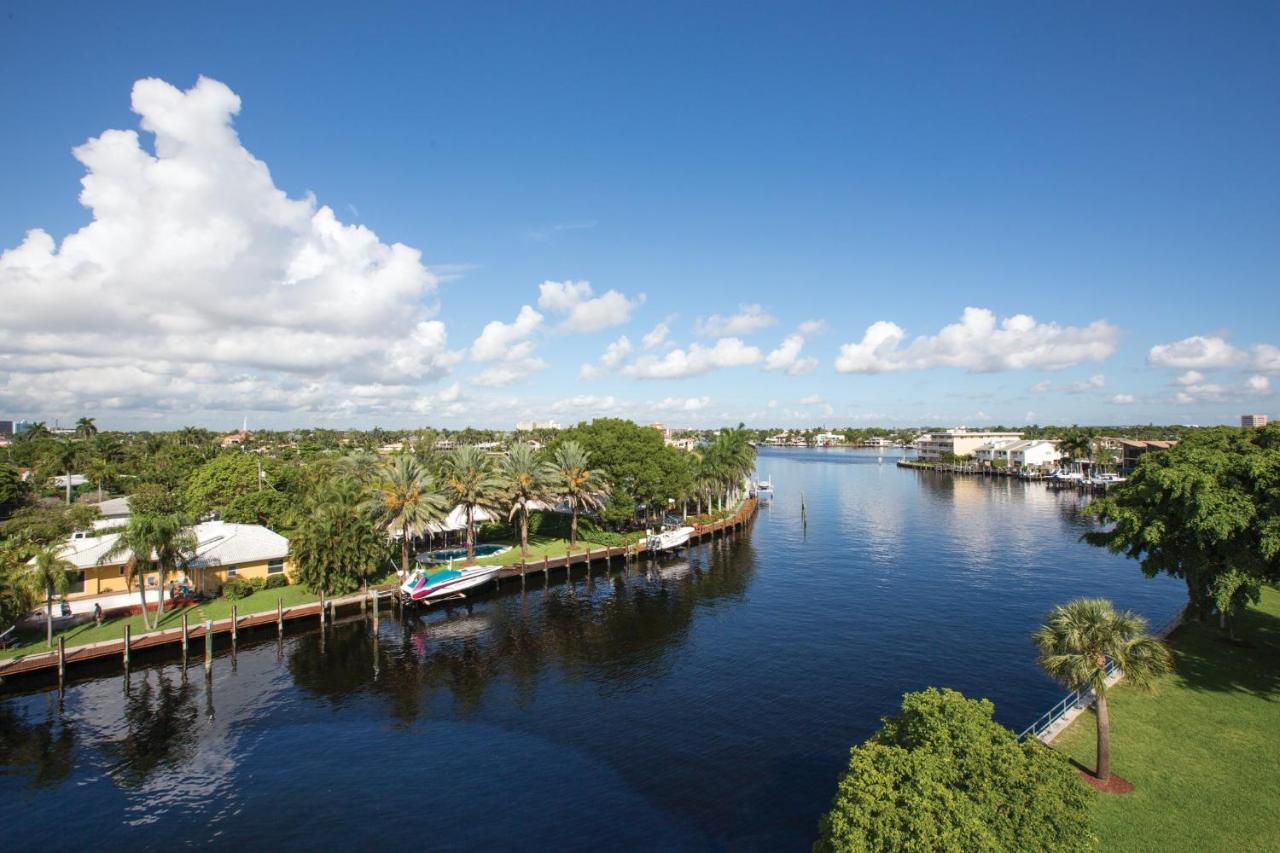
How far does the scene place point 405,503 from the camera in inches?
2251

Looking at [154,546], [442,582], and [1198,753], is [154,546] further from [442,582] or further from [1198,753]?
[1198,753]

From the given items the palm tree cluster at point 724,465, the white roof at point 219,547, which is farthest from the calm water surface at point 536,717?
the palm tree cluster at point 724,465

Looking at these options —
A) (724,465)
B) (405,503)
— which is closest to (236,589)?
(405,503)

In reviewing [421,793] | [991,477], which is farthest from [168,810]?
[991,477]

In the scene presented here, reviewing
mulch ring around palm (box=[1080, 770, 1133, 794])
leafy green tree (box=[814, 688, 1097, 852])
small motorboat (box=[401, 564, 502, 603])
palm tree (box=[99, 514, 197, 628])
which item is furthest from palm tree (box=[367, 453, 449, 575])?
mulch ring around palm (box=[1080, 770, 1133, 794])

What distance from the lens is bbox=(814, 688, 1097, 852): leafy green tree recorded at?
590 inches

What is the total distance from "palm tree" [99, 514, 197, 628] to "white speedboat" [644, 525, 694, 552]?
46194mm

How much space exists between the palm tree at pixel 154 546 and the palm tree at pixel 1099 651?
165 feet

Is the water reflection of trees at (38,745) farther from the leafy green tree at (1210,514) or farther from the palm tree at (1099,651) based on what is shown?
the leafy green tree at (1210,514)

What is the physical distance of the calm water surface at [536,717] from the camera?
24.7m

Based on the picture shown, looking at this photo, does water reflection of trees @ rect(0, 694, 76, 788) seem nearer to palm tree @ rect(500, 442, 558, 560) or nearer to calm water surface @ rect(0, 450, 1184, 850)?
calm water surface @ rect(0, 450, 1184, 850)

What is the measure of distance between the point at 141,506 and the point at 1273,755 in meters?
104

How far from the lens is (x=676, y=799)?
25953 mm

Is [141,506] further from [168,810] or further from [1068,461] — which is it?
[1068,461]
